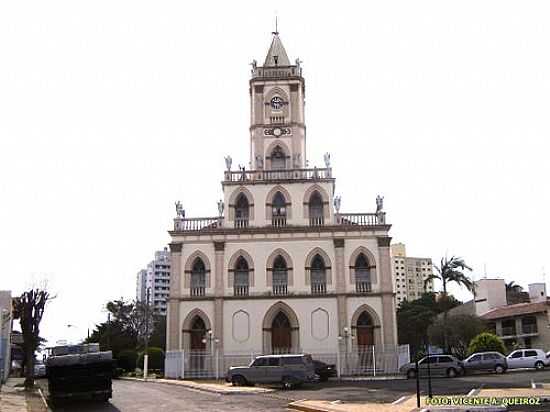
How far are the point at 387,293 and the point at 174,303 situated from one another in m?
12.7

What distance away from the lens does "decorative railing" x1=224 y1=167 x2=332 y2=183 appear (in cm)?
4303

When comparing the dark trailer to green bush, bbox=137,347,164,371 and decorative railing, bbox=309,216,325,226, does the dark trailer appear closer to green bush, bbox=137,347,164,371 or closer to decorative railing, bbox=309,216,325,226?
decorative railing, bbox=309,216,325,226

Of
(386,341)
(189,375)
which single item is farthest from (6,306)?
(386,341)

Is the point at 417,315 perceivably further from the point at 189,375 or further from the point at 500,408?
the point at 500,408

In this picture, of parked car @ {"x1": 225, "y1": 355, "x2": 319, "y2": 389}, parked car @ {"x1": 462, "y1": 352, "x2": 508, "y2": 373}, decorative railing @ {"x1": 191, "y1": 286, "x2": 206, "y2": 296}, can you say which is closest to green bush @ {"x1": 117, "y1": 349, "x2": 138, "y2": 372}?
decorative railing @ {"x1": 191, "y1": 286, "x2": 206, "y2": 296}

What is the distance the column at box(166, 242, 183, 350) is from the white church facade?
0.06 metres

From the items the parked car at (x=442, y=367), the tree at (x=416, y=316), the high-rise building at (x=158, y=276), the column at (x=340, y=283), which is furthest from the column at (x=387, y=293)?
the high-rise building at (x=158, y=276)

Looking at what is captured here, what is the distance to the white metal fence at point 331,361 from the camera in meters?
38.6

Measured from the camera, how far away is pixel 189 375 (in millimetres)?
38938

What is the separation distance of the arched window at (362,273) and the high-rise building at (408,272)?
80.1 meters

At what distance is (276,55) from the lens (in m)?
49.0

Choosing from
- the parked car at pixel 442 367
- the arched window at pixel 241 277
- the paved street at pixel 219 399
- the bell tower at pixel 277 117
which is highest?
the bell tower at pixel 277 117

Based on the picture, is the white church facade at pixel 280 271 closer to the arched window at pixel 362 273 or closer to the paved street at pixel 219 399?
the arched window at pixel 362 273

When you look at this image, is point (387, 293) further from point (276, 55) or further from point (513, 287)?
point (513, 287)
